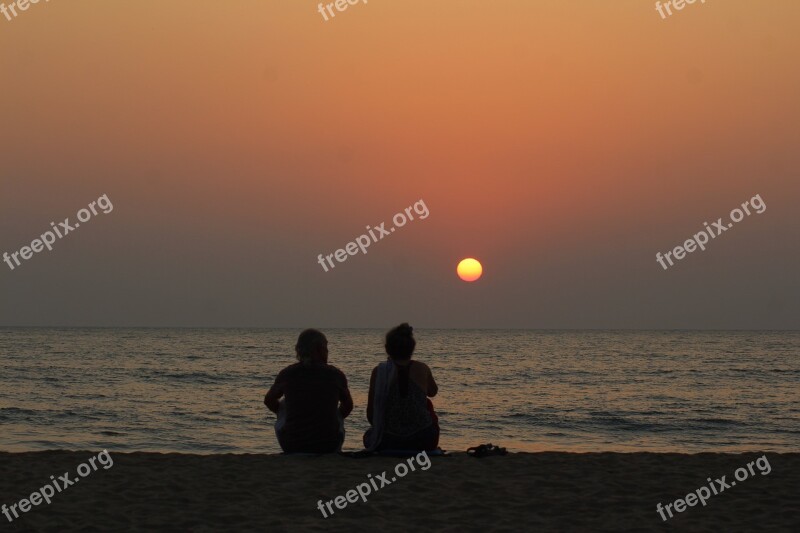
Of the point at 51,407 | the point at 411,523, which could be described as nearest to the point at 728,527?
the point at 411,523

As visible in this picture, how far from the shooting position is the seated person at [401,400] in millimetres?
9375

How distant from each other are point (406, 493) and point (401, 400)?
156 centimetres

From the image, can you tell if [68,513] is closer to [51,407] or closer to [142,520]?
[142,520]

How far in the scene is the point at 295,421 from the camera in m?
9.78

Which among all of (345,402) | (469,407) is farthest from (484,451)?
(469,407)

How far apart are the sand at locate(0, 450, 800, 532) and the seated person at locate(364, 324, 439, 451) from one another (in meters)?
0.32

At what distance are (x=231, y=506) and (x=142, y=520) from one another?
820 millimetres

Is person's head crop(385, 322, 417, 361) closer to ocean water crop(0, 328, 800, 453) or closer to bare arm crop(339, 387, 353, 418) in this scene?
bare arm crop(339, 387, 353, 418)

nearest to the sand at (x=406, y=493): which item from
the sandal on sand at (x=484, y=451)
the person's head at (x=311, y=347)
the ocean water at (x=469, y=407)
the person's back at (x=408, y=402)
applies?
the sandal on sand at (x=484, y=451)

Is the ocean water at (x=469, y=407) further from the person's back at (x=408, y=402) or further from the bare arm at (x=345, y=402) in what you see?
the person's back at (x=408, y=402)

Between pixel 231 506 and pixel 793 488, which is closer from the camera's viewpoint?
pixel 231 506

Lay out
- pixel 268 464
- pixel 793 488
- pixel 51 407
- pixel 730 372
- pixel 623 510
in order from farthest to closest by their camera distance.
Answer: pixel 730 372
pixel 51 407
pixel 268 464
pixel 793 488
pixel 623 510

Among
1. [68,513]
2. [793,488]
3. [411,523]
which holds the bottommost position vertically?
[793,488]

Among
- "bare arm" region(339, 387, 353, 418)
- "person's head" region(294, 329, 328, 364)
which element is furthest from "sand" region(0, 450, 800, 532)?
"person's head" region(294, 329, 328, 364)
